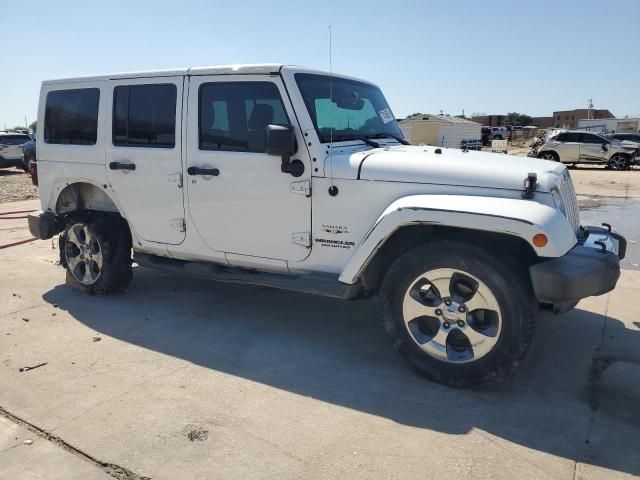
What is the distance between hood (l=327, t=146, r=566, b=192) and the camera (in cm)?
334

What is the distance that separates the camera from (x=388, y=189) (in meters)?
3.60

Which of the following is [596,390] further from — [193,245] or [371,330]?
[193,245]

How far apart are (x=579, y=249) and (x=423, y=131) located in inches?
981

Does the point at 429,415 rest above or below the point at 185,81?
below

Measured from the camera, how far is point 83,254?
5387 millimetres

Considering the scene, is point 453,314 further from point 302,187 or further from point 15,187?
point 15,187

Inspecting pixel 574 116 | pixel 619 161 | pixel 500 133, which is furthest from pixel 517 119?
pixel 619 161

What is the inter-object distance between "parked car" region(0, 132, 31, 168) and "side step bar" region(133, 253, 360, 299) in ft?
60.4

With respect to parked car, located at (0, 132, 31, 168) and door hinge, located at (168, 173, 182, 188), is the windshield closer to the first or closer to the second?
door hinge, located at (168, 173, 182, 188)

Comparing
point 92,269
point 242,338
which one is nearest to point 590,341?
point 242,338

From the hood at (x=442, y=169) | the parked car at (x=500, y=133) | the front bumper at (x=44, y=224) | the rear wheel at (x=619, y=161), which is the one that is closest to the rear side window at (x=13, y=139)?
the front bumper at (x=44, y=224)

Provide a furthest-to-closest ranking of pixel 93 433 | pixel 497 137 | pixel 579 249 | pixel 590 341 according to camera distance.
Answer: pixel 497 137 < pixel 590 341 < pixel 579 249 < pixel 93 433

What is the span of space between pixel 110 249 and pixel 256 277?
179cm

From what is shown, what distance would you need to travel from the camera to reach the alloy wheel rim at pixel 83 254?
17.2 ft
